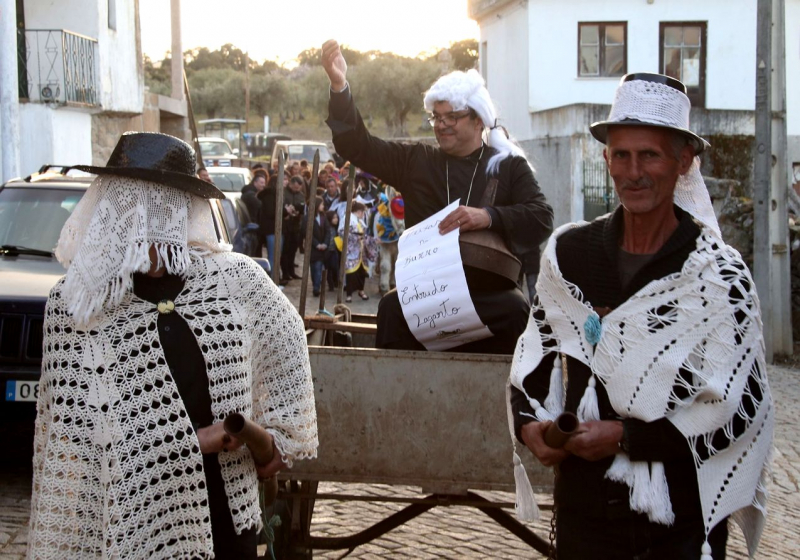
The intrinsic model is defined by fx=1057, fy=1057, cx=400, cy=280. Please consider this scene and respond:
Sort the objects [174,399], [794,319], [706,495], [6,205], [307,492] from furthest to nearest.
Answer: [794,319], [6,205], [307,492], [174,399], [706,495]

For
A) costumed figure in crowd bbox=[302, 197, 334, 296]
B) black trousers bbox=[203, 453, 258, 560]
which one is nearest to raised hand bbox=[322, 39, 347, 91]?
black trousers bbox=[203, 453, 258, 560]

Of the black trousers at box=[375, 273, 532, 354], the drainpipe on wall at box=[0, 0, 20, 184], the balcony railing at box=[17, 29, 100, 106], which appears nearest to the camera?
the black trousers at box=[375, 273, 532, 354]

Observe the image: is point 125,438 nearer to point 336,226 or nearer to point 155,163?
point 155,163

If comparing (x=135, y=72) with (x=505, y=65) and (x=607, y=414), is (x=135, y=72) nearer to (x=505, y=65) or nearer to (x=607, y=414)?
(x=505, y=65)

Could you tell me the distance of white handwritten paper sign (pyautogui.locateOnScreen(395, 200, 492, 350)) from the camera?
4.32m

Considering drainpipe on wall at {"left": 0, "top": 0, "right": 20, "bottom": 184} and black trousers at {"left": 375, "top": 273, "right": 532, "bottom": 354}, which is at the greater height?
drainpipe on wall at {"left": 0, "top": 0, "right": 20, "bottom": 184}

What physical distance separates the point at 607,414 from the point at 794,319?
12083 mm

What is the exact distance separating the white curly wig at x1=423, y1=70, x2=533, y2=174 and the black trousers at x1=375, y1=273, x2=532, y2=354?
2.11ft

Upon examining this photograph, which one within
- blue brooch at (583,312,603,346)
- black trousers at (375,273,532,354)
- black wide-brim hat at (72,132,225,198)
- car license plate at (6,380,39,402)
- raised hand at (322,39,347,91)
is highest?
raised hand at (322,39,347,91)

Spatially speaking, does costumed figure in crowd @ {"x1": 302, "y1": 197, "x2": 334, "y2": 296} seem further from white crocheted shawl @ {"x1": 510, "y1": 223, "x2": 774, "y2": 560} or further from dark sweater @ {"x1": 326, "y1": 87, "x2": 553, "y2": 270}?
Answer: white crocheted shawl @ {"x1": 510, "y1": 223, "x2": 774, "y2": 560}

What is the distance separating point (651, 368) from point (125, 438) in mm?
1426

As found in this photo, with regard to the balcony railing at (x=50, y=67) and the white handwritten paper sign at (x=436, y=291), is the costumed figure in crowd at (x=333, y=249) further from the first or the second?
the white handwritten paper sign at (x=436, y=291)

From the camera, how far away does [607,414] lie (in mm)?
2814

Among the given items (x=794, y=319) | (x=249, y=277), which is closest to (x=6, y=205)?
(x=249, y=277)
